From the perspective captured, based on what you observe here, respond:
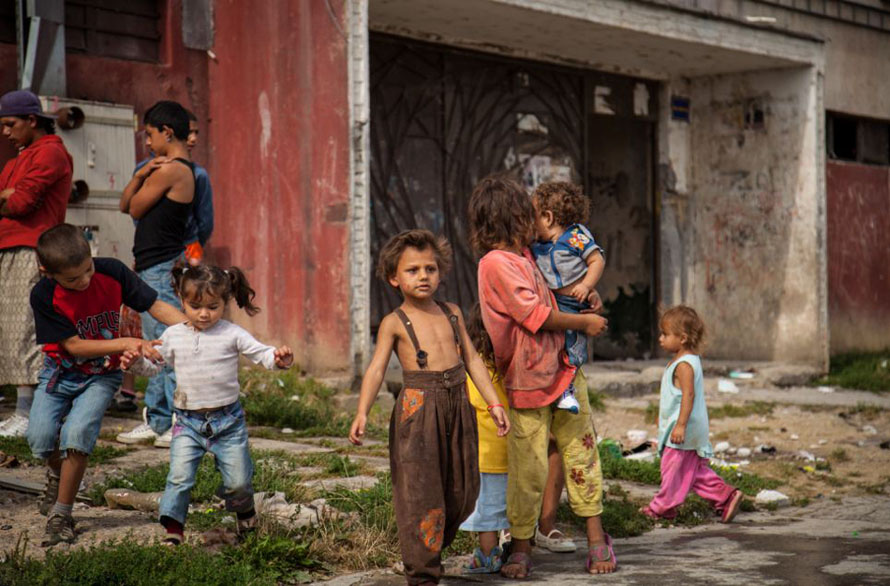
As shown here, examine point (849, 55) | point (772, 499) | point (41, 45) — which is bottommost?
point (772, 499)

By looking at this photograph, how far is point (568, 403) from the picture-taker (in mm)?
4746

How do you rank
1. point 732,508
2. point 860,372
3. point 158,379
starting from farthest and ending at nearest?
point 860,372
point 158,379
point 732,508

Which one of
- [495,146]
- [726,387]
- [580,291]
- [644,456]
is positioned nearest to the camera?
[580,291]

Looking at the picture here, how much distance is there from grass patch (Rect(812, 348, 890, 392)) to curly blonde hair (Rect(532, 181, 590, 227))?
7.72m

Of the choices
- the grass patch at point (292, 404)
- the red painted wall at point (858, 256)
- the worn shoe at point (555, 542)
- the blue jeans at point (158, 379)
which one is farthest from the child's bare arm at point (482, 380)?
the red painted wall at point (858, 256)

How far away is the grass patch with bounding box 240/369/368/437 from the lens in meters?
7.71

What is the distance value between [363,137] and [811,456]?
3908 millimetres

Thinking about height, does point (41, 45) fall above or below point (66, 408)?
above

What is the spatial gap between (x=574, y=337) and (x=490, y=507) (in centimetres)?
80

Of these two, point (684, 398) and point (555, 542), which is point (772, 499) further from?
point (555, 542)

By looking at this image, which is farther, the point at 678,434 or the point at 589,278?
the point at 678,434

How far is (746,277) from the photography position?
1292cm

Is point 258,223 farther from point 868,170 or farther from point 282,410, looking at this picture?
point 868,170

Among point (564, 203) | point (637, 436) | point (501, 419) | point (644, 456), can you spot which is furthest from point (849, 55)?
point (501, 419)
